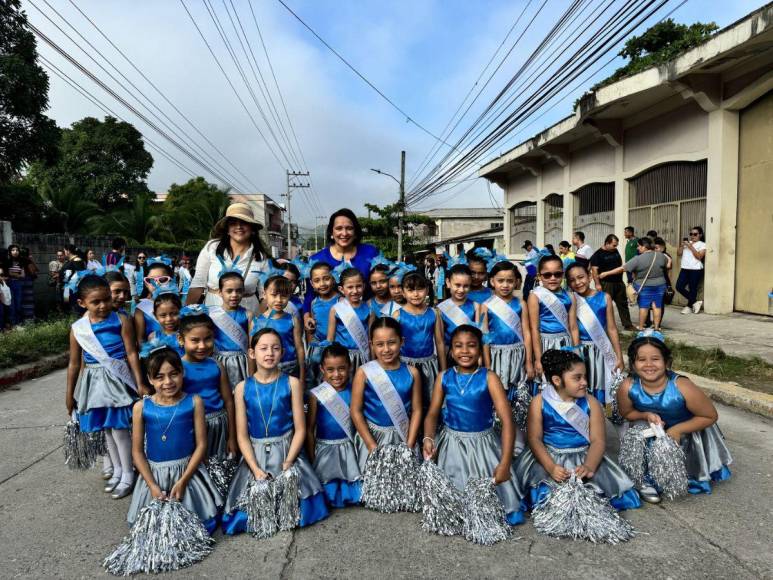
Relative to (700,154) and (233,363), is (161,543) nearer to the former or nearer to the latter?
(233,363)

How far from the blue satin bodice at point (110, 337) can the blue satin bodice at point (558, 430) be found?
2603 mm

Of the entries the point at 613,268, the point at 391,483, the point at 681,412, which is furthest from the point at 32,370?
the point at 613,268

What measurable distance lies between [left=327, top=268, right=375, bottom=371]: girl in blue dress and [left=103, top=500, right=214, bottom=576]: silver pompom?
5.21ft

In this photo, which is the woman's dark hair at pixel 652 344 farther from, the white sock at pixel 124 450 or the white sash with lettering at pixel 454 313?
the white sock at pixel 124 450

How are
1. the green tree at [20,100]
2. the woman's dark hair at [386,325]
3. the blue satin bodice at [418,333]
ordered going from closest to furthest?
1. the woman's dark hair at [386,325]
2. the blue satin bodice at [418,333]
3. the green tree at [20,100]

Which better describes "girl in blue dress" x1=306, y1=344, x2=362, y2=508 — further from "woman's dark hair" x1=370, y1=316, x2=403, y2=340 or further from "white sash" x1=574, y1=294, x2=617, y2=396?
"white sash" x1=574, y1=294, x2=617, y2=396

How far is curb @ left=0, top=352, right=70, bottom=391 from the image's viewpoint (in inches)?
240

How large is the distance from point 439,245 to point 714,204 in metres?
29.5

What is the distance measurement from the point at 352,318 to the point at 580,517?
1.95 metres

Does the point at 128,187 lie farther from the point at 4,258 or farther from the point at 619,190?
the point at 619,190

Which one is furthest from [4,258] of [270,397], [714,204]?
[714,204]

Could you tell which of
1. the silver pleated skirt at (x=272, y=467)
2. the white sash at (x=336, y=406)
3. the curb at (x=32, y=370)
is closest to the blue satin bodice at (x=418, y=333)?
the white sash at (x=336, y=406)

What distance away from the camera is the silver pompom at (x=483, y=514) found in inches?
104

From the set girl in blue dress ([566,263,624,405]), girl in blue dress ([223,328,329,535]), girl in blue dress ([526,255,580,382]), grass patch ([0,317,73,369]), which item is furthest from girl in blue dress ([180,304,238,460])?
grass patch ([0,317,73,369])
